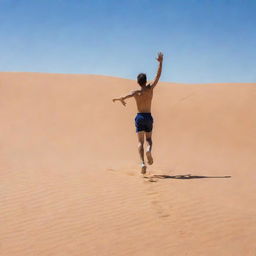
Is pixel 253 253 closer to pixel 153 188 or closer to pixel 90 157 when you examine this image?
pixel 153 188

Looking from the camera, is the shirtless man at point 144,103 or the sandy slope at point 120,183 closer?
the sandy slope at point 120,183

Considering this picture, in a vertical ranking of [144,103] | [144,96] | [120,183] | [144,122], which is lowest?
[120,183]

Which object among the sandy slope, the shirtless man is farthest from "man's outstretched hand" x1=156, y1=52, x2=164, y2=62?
the sandy slope

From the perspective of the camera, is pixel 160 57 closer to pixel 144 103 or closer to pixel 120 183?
pixel 144 103

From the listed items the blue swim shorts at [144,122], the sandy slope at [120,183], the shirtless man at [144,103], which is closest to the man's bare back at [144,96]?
the shirtless man at [144,103]

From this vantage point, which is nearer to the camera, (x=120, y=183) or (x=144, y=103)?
(x=120, y=183)

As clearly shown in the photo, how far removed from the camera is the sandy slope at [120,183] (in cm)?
341

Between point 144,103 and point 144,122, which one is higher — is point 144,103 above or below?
above

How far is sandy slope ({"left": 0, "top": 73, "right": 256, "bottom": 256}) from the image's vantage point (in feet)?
11.2

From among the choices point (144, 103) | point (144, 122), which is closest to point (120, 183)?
point (144, 122)

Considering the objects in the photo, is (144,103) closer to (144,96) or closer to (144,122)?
(144,96)

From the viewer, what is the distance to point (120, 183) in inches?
206

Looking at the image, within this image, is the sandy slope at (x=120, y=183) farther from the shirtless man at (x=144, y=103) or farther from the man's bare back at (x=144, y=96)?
the man's bare back at (x=144, y=96)

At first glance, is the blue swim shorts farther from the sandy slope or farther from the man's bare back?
the sandy slope
